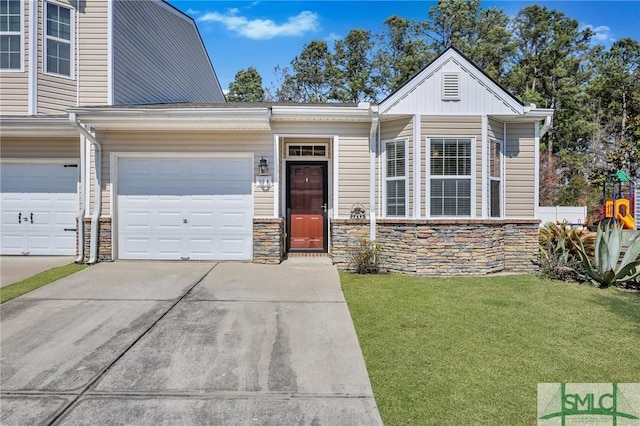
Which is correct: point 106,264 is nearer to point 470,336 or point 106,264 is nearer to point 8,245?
point 8,245

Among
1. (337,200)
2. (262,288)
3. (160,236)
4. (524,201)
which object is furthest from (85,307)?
(524,201)

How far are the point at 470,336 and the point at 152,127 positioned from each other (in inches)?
278

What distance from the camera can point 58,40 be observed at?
910cm

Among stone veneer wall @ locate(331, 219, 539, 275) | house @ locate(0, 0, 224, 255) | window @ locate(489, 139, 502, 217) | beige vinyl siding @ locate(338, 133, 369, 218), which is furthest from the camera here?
house @ locate(0, 0, 224, 255)

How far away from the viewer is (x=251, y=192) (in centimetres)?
813

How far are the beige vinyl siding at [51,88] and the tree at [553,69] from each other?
2216 cm

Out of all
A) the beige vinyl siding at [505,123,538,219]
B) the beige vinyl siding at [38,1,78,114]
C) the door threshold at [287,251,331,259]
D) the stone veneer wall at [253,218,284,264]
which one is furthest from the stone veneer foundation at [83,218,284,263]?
the beige vinyl siding at [505,123,538,219]

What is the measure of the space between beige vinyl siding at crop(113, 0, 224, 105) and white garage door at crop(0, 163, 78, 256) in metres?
2.41

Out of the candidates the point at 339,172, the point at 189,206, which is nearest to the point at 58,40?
the point at 189,206

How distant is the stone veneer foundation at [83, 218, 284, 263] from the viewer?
797 cm

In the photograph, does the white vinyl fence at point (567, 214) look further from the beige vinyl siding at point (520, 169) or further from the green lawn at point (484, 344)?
the green lawn at point (484, 344)

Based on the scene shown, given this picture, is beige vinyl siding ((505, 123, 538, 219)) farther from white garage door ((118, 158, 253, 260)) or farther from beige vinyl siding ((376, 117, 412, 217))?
white garage door ((118, 158, 253, 260))

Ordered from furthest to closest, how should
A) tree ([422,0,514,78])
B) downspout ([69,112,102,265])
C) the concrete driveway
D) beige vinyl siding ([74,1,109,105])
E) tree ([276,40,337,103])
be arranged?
1. tree ([276,40,337,103])
2. tree ([422,0,514,78])
3. beige vinyl siding ([74,1,109,105])
4. downspout ([69,112,102,265])
5. the concrete driveway

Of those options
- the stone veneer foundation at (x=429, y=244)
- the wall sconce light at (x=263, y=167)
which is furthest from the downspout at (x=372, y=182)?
the wall sconce light at (x=263, y=167)
